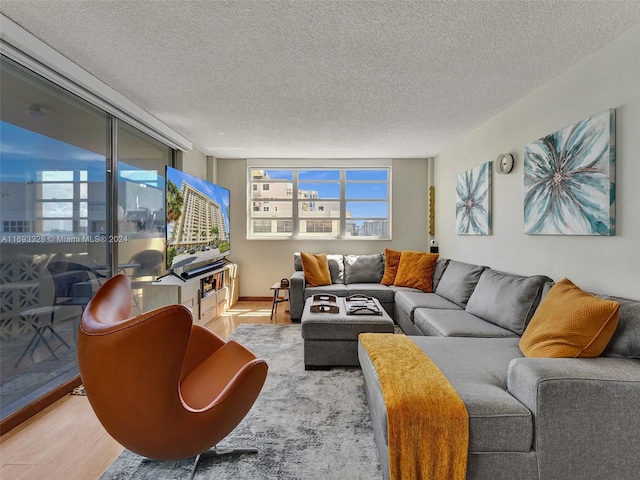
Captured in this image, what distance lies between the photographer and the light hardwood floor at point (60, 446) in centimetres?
169

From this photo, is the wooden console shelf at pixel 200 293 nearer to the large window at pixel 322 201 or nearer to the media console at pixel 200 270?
the media console at pixel 200 270

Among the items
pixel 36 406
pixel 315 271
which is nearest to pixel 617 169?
pixel 315 271

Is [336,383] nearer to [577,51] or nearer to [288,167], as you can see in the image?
[577,51]

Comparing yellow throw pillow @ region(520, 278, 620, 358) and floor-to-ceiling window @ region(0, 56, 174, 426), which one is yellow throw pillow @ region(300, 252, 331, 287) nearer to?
floor-to-ceiling window @ region(0, 56, 174, 426)

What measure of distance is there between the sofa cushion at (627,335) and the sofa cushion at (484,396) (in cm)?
49

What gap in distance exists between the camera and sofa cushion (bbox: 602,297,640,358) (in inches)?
65.1

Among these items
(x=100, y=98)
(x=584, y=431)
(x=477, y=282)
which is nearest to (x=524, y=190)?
(x=477, y=282)

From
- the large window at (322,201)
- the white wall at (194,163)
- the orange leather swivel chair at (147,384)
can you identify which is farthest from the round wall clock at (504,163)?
the white wall at (194,163)

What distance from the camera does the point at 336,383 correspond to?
2637mm

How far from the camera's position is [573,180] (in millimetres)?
2332

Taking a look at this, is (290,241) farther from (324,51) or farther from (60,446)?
(60,446)

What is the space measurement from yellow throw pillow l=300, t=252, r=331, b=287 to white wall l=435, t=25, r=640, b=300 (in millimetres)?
2002

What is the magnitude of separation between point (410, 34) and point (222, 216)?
3.67 metres

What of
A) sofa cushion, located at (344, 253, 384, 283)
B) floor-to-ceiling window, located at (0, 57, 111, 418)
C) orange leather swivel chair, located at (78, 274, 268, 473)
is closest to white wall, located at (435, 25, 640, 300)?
sofa cushion, located at (344, 253, 384, 283)
